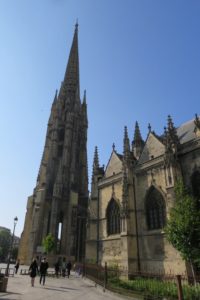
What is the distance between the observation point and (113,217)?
23453 mm

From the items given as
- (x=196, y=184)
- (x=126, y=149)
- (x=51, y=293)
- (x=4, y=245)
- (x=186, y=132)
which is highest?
(x=186, y=132)

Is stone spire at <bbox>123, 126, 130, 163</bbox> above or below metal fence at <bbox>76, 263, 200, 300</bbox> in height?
above

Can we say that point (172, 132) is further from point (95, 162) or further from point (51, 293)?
point (51, 293)

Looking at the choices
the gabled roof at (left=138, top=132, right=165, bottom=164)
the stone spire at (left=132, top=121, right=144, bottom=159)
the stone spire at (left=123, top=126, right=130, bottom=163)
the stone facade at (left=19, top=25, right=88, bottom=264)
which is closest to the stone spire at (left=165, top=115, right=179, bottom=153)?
the gabled roof at (left=138, top=132, right=165, bottom=164)

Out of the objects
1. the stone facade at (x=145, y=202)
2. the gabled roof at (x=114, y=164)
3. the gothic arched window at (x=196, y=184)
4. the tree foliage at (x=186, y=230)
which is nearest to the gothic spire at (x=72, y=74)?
the gabled roof at (x=114, y=164)

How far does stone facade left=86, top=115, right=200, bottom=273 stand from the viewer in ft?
58.4

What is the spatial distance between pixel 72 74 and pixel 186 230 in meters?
49.6

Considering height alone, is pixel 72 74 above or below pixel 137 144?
above

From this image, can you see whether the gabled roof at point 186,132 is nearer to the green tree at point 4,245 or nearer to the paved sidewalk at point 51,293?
the paved sidewalk at point 51,293

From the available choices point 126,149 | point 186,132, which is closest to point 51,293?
point 126,149

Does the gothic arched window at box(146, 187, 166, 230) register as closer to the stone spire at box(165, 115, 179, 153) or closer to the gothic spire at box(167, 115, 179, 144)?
the stone spire at box(165, 115, 179, 153)

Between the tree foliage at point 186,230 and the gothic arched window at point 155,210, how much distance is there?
142 inches

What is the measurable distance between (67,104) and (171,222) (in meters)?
40.8

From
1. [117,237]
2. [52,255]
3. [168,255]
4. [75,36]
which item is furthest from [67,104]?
[168,255]
